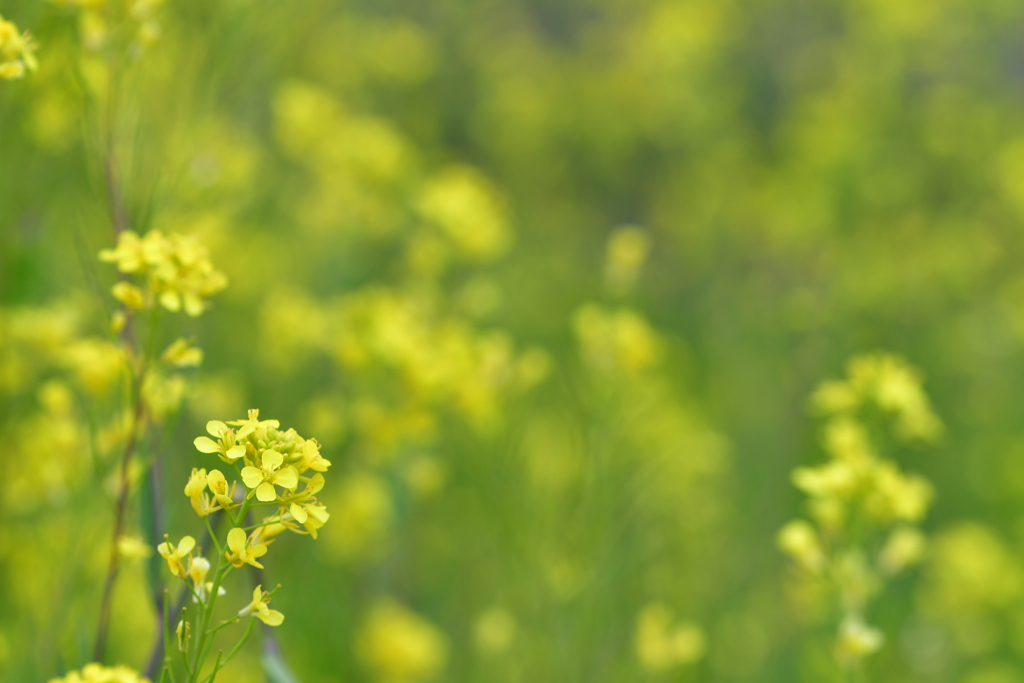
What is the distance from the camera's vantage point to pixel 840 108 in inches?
193

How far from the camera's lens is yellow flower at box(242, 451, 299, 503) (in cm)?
59

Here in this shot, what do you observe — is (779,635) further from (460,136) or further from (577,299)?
(460,136)

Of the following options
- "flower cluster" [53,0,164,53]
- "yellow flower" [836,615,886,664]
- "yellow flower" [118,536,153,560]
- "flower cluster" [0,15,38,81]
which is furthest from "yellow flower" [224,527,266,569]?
"yellow flower" [836,615,886,664]

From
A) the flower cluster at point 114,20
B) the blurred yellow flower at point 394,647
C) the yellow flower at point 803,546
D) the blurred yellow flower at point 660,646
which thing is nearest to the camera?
the flower cluster at point 114,20

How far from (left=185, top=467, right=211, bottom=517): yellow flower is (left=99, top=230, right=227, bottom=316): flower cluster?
0.22 meters

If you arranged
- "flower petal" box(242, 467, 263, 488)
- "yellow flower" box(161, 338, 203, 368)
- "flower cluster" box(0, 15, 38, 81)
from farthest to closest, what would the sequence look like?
"yellow flower" box(161, 338, 203, 368) < "flower cluster" box(0, 15, 38, 81) < "flower petal" box(242, 467, 263, 488)

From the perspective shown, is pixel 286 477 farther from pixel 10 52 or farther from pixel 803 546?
pixel 803 546

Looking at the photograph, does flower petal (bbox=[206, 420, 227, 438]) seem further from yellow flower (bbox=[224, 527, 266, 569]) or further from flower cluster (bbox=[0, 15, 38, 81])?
flower cluster (bbox=[0, 15, 38, 81])

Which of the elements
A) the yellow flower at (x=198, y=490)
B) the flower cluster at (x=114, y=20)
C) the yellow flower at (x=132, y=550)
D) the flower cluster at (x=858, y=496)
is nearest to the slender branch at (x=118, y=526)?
the yellow flower at (x=132, y=550)

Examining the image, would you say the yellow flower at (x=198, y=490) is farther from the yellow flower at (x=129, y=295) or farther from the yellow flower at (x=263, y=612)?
the yellow flower at (x=129, y=295)

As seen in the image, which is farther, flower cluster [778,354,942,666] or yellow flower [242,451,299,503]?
flower cluster [778,354,942,666]

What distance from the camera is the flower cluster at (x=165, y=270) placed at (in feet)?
2.61

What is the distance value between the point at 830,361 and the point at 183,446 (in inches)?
78.1

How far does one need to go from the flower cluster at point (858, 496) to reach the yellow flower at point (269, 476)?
671 millimetres
